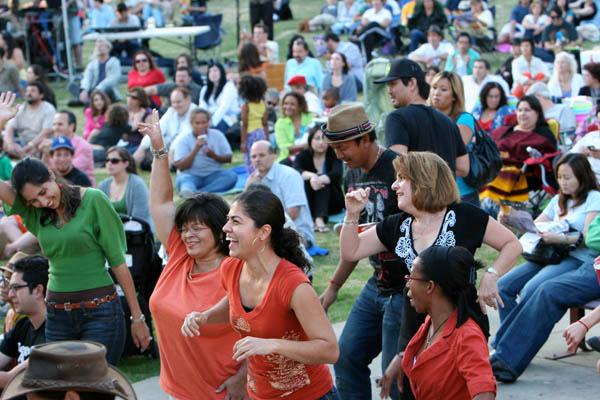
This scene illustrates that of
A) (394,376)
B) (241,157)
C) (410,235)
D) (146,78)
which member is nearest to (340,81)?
(241,157)

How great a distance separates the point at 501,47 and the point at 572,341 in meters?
17.7

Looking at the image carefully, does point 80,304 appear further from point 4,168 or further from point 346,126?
point 4,168

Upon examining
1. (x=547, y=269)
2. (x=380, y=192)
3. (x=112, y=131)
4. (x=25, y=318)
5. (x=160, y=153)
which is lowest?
(x=112, y=131)

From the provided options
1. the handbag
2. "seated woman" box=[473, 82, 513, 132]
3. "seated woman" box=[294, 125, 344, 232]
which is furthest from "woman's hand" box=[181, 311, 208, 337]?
"seated woman" box=[473, 82, 513, 132]

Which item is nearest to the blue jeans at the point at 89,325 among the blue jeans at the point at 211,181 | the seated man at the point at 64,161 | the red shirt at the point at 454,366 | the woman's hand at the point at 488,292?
the red shirt at the point at 454,366

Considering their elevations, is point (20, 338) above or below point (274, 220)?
below

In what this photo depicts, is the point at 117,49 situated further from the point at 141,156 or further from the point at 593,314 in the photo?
the point at 593,314

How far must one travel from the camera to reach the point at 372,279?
17.8 feet

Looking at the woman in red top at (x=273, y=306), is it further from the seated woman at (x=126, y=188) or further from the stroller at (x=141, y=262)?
the seated woman at (x=126, y=188)

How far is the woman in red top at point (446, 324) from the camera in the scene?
4.28 m

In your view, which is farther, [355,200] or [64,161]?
[64,161]

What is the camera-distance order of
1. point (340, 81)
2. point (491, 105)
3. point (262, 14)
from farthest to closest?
point (262, 14) < point (340, 81) < point (491, 105)

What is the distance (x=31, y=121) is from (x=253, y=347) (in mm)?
11411

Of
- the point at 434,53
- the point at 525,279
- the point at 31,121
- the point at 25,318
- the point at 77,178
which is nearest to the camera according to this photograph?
the point at 25,318
